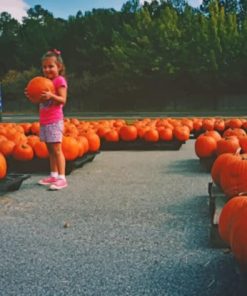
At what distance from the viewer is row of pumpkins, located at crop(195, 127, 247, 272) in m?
2.75

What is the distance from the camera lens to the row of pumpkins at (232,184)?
2.75 meters

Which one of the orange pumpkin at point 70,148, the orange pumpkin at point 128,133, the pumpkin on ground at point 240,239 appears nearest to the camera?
the pumpkin on ground at point 240,239

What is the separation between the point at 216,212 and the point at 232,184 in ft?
2.17

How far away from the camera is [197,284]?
281cm

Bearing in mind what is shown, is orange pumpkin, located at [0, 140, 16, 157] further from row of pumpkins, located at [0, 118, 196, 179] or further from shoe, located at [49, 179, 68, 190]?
shoe, located at [49, 179, 68, 190]

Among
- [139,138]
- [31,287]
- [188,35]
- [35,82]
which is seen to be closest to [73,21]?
[188,35]

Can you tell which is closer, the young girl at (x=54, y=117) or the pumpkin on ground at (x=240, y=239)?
the pumpkin on ground at (x=240, y=239)

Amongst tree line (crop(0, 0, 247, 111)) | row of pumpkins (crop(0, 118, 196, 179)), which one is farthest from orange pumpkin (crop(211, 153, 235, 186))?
tree line (crop(0, 0, 247, 111))

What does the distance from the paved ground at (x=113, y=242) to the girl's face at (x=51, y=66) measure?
1.24 m

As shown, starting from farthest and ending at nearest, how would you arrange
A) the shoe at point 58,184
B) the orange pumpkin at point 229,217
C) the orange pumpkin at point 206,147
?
the orange pumpkin at point 206,147, the shoe at point 58,184, the orange pumpkin at point 229,217

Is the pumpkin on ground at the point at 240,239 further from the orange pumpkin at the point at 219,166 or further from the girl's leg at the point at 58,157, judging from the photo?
the girl's leg at the point at 58,157

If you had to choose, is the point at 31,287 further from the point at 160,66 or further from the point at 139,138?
the point at 160,66

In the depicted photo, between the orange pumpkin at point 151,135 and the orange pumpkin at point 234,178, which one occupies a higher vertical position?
the orange pumpkin at point 234,178

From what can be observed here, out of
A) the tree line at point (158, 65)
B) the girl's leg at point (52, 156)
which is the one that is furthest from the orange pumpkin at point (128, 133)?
the tree line at point (158, 65)
